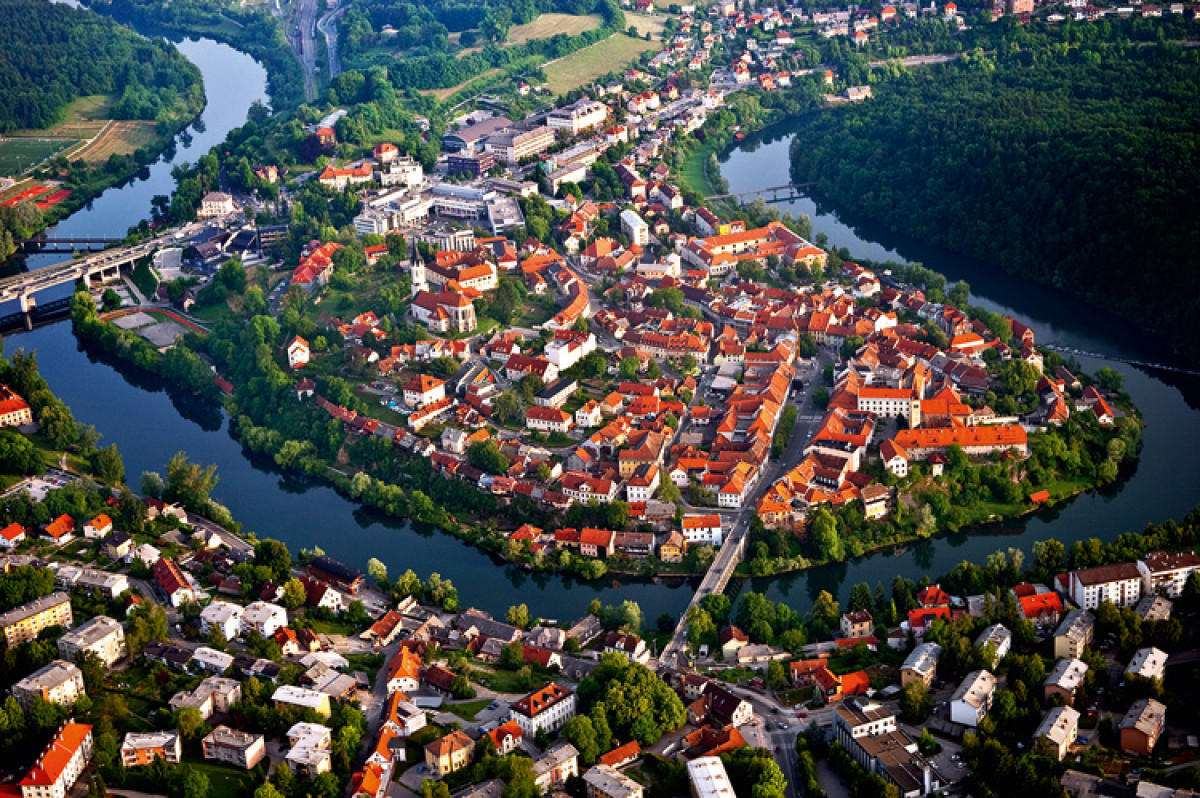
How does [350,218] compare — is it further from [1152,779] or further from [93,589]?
[1152,779]

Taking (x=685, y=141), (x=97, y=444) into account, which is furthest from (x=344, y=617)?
(x=685, y=141)

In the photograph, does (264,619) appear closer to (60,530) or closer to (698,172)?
(60,530)

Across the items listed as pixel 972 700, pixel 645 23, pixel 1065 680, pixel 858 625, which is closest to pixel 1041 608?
pixel 1065 680

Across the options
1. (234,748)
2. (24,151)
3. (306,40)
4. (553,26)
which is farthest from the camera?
(306,40)

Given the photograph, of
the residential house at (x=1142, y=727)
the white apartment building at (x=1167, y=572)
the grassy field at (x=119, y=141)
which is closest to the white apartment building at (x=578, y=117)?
the grassy field at (x=119, y=141)

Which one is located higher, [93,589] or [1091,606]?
[93,589]

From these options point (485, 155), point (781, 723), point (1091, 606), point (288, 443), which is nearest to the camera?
point (781, 723)

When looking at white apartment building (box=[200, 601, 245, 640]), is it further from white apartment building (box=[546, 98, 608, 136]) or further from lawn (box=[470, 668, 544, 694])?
white apartment building (box=[546, 98, 608, 136])
